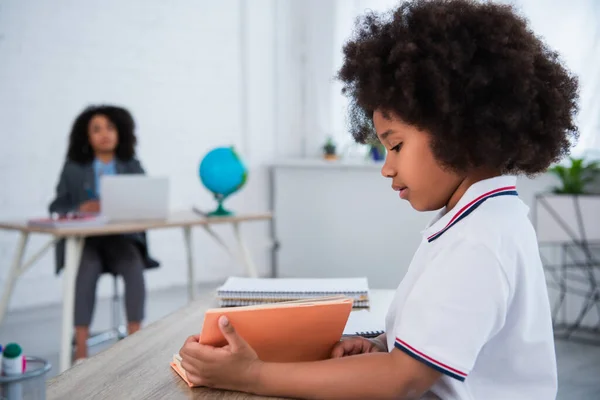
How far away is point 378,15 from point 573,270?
3091 millimetres

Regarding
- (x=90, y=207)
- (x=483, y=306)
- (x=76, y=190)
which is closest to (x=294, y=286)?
(x=483, y=306)

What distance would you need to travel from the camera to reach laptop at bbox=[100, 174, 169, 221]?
271cm

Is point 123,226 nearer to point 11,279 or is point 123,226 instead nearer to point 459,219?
point 11,279

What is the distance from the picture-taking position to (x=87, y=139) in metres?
3.22

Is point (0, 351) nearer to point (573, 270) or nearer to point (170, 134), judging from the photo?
point (573, 270)

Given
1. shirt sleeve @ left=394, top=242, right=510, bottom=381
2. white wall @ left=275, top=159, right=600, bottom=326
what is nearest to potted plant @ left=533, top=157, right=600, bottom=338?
white wall @ left=275, top=159, right=600, bottom=326

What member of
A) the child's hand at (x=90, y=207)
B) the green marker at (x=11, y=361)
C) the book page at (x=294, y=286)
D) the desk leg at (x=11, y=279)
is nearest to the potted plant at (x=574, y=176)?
the child's hand at (x=90, y=207)

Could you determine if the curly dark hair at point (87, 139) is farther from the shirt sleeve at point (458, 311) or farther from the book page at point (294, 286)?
the shirt sleeve at point (458, 311)

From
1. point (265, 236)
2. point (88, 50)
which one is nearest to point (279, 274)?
point (265, 236)

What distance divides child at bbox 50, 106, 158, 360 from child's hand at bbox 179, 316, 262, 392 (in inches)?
81.9

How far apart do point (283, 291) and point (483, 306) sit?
20.7 inches

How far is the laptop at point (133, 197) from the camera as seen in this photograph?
2711mm

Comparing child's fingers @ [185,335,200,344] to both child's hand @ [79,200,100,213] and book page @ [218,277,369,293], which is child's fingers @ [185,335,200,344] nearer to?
book page @ [218,277,369,293]

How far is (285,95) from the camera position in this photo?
15.8ft
